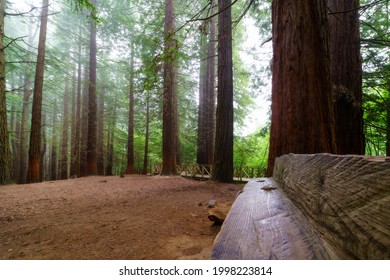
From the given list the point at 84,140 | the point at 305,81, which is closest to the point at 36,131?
the point at 84,140

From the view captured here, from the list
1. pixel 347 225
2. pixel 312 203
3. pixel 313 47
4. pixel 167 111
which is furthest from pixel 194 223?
pixel 167 111

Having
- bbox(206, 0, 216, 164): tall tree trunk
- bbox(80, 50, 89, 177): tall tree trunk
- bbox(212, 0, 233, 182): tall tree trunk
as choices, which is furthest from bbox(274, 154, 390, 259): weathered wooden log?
bbox(80, 50, 89, 177): tall tree trunk

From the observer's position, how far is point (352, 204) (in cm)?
76

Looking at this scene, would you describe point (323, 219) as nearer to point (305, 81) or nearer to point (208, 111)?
point (305, 81)

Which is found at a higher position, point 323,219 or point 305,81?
point 305,81

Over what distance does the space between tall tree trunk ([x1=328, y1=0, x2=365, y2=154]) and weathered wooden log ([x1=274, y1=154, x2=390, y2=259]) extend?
375 centimetres

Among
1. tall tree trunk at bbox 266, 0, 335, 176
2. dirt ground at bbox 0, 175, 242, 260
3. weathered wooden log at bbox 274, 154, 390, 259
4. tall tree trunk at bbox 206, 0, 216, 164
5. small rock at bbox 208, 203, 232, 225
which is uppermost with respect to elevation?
tall tree trunk at bbox 206, 0, 216, 164

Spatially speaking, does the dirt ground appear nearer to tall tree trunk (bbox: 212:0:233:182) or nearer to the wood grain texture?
the wood grain texture

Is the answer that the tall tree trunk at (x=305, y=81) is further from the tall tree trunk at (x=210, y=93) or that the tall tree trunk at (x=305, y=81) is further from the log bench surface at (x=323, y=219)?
the tall tree trunk at (x=210, y=93)

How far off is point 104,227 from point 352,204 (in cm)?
305

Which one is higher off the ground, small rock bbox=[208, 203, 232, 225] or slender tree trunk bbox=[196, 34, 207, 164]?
slender tree trunk bbox=[196, 34, 207, 164]

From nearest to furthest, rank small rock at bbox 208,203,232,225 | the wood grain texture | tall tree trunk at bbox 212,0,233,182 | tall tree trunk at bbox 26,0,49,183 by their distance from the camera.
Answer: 1. the wood grain texture
2. small rock at bbox 208,203,232,225
3. tall tree trunk at bbox 212,0,233,182
4. tall tree trunk at bbox 26,0,49,183

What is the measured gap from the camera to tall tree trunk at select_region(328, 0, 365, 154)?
416cm

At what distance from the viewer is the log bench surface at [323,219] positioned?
65cm
